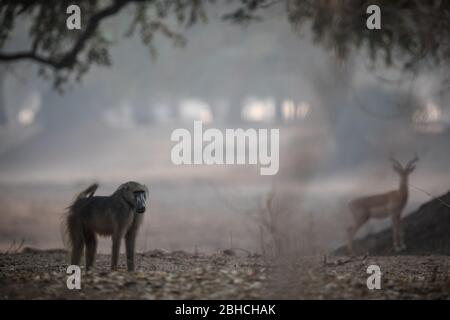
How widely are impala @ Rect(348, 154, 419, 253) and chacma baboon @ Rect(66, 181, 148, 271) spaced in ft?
17.2

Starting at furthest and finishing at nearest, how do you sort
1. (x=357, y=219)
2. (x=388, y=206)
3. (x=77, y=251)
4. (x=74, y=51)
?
(x=357, y=219) < (x=388, y=206) < (x=74, y=51) < (x=77, y=251)

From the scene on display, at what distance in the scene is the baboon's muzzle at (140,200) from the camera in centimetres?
679

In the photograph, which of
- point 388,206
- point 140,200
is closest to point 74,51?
point 140,200

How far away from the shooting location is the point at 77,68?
A: 11.6m

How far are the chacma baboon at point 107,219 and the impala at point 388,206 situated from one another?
525cm

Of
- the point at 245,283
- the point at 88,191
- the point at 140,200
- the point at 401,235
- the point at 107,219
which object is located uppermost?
the point at 88,191

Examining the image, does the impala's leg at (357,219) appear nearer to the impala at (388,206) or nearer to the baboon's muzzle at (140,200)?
the impala at (388,206)

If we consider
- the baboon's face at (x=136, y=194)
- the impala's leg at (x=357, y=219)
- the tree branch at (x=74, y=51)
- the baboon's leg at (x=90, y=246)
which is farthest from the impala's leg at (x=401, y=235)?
the tree branch at (x=74, y=51)

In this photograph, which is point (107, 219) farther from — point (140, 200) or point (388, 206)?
point (388, 206)

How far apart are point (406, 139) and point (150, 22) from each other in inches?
371

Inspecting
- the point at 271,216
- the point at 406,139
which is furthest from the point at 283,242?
the point at 406,139

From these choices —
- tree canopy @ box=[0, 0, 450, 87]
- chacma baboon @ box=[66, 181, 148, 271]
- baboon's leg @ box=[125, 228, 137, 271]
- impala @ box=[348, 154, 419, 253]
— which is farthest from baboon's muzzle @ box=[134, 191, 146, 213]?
impala @ box=[348, 154, 419, 253]

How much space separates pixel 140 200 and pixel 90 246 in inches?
38.2

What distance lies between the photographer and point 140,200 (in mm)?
6824
